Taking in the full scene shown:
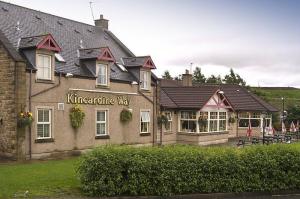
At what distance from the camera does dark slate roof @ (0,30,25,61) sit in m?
22.1

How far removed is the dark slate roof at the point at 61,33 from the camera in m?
25.5

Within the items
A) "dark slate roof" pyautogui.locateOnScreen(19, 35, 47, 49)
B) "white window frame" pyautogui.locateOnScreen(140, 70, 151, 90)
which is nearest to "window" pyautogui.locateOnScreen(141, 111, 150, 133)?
"white window frame" pyautogui.locateOnScreen(140, 70, 151, 90)

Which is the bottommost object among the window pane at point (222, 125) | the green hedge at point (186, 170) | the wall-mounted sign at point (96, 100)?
the green hedge at point (186, 170)

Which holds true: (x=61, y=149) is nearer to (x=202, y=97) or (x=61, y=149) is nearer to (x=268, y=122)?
(x=202, y=97)

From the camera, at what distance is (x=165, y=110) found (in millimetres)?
36000

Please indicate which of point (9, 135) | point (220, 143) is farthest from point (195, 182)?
point (220, 143)

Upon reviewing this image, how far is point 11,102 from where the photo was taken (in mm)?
22344

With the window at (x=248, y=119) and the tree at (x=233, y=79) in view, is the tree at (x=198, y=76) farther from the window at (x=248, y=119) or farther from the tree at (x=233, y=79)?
the window at (x=248, y=119)

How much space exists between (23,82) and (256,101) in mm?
31317

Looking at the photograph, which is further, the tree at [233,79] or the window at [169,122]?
the tree at [233,79]

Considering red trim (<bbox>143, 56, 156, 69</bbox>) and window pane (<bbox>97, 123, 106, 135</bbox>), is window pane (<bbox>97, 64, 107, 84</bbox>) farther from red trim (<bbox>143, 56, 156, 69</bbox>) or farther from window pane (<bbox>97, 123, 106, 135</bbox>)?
red trim (<bbox>143, 56, 156, 69</bbox>)

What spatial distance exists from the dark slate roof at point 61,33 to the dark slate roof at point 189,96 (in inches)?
235

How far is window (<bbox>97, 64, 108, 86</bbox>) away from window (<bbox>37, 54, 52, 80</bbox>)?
13.8 feet

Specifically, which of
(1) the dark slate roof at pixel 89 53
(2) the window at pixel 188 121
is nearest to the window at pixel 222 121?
(2) the window at pixel 188 121
